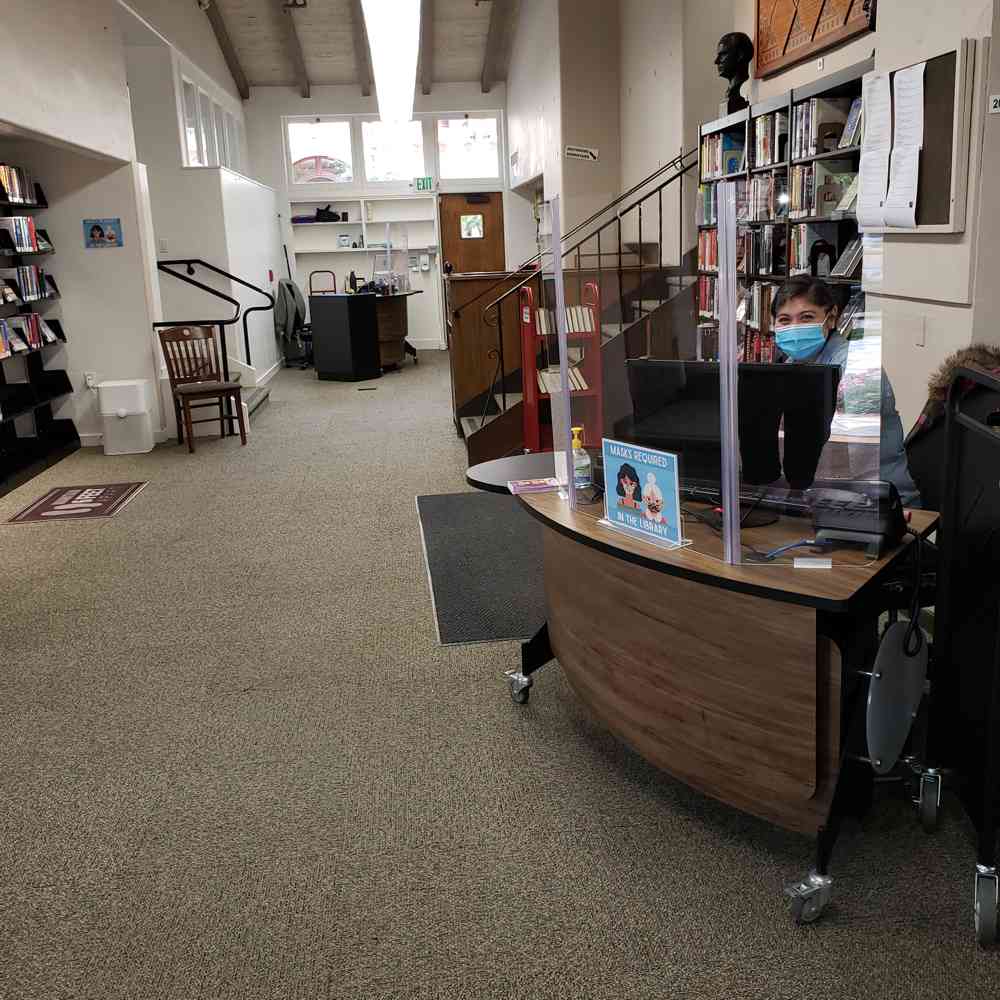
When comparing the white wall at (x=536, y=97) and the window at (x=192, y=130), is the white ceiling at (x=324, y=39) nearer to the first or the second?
the white wall at (x=536, y=97)

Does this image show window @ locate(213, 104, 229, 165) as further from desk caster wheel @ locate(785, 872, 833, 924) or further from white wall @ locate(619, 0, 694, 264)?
desk caster wheel @ locate(785, 872, 833, 924)

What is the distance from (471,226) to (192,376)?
789 centimetres

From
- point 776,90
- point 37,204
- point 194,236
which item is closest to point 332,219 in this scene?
point 194,236

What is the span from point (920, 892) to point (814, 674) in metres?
0.61

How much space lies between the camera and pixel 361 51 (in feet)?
45.5

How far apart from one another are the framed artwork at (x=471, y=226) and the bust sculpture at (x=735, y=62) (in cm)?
850

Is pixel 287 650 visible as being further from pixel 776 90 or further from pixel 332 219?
pixel 332 219

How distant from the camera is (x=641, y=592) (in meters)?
2.53

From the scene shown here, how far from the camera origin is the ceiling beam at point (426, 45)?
12992 mm

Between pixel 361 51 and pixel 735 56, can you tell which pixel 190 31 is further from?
pixel 735 56

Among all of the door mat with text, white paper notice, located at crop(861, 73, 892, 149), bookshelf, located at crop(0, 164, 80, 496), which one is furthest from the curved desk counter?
bookshelf, located at crop(0, 164, 80, 496)

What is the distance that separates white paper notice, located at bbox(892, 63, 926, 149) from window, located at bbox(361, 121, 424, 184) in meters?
11.8

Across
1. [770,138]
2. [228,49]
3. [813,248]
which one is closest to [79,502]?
[813,248]

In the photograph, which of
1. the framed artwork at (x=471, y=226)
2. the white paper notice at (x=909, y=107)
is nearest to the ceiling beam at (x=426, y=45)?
the framed artwork at (x=471, y=226)
